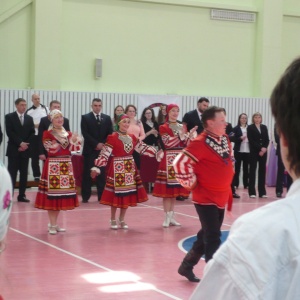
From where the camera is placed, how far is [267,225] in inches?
50.0

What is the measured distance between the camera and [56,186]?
8.71 m

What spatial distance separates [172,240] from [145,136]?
4586 mm

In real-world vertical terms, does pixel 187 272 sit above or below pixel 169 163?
below

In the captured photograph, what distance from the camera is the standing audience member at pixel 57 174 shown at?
8.70m

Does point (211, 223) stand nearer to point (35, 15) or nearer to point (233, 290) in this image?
point (233, 290)

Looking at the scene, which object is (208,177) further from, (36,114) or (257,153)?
(36,114)

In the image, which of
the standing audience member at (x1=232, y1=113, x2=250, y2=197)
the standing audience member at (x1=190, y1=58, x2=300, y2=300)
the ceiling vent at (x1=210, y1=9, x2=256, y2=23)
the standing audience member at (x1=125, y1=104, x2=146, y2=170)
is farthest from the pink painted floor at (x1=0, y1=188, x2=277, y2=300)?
the ceiling vent at (x1=210, y1=9, x2=256, y2=23)

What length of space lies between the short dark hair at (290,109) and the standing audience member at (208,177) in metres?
4.42

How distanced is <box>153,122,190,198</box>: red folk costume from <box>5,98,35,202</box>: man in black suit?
3.20 m

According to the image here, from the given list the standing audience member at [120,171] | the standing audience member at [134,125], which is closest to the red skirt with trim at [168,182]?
the standing audience member at [120,171]

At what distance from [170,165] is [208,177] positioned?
364 centimetres

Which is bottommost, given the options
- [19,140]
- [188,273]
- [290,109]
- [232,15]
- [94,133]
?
[188,273]


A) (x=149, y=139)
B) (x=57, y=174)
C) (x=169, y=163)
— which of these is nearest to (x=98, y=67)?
(x=149, y=139)

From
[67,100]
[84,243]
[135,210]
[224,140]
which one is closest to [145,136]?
[135,210]
